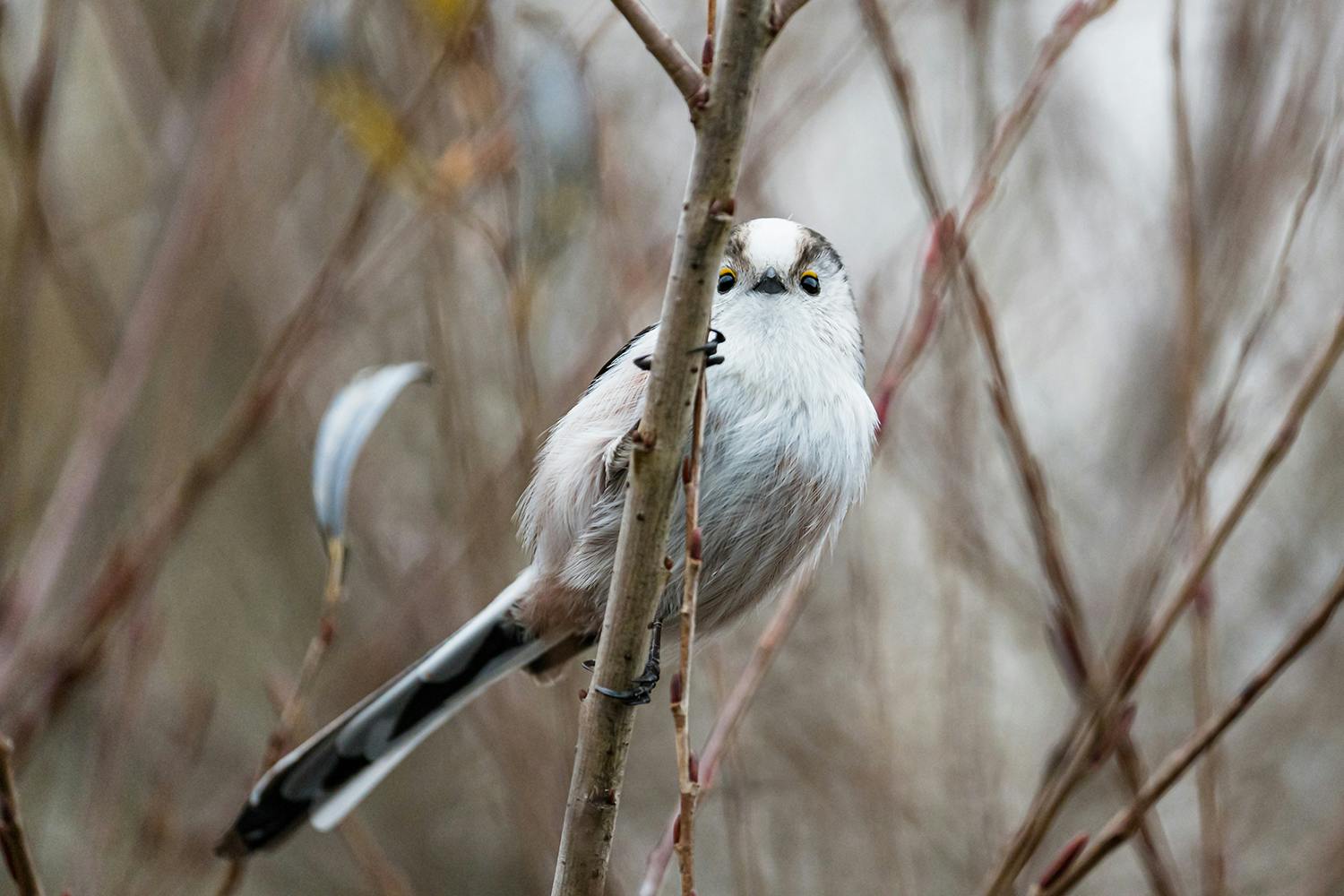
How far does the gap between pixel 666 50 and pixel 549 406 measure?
6.38 feet

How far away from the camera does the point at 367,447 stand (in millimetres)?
4383

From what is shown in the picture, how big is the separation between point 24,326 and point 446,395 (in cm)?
83

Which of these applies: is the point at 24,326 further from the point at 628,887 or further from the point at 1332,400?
the point at 1332,400

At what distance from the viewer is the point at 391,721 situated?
2586mm

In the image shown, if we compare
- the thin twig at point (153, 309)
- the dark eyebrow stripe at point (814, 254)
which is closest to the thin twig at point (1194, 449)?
the dark eyebrow stripe at point (814, 254)

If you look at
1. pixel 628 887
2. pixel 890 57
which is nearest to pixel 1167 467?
pixel 628 887

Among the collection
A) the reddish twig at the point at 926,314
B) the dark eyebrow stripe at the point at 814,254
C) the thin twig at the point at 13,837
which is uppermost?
the dark eyebrow stripe at the point at 814,254

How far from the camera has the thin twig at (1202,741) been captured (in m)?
1.64

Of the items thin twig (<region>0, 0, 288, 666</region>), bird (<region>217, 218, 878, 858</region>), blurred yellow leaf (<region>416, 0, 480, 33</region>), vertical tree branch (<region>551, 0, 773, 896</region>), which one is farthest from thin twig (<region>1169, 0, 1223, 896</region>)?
thin twig (<region>0, 0, 288, 666</region>)

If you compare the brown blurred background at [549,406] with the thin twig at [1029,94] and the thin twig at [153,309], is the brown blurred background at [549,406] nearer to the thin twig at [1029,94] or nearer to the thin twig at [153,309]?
the thin twig at [153,309]

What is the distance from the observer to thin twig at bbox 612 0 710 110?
1320 mm

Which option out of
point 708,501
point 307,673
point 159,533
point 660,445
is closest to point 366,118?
point 159,533

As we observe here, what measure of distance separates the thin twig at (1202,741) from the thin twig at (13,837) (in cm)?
129

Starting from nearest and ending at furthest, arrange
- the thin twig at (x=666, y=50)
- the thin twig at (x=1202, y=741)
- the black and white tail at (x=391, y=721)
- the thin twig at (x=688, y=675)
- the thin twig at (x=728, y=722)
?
the thin twig at (x=666, y=50) → the thin twig at (x=688, y=675) → the thin twig at (x=1202, y=741) → the thin twig at (x=728, y=722) → the black and white tail at (x=391, y=721)
